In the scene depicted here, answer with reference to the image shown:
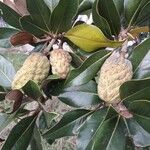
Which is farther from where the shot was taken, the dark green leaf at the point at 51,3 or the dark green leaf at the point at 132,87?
the dark green leaf at the point at 51,3

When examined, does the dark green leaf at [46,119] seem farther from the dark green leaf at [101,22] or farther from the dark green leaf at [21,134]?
the dark green leaf at [101,22]

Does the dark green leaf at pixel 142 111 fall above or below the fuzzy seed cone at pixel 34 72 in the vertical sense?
below

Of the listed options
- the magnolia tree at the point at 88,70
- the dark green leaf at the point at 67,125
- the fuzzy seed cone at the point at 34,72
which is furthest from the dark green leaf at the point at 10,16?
the dark green leaf at the point at 67,125

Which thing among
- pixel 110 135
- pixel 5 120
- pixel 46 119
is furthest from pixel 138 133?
pixel 5 120

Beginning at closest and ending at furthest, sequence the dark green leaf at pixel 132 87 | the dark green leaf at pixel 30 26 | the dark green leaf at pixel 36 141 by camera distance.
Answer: the dark green leaf at pixel 132 87, the dark green leaf at pixel 30 26, the dark green leaf at pixel 36 141

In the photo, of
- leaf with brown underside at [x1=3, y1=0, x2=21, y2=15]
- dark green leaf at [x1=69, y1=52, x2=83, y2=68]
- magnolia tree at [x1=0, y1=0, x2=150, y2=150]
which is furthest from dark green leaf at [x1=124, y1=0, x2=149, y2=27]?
leaf with brown underside at [x1=3, y1=0, x2=21, y2=15]

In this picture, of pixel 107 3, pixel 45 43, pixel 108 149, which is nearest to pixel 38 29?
pixel 45 43

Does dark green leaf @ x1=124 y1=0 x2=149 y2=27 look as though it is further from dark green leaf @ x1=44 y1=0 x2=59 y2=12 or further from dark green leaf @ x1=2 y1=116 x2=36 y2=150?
dark green leaf @ x1=2 y1=116 x2=36 y2=150
